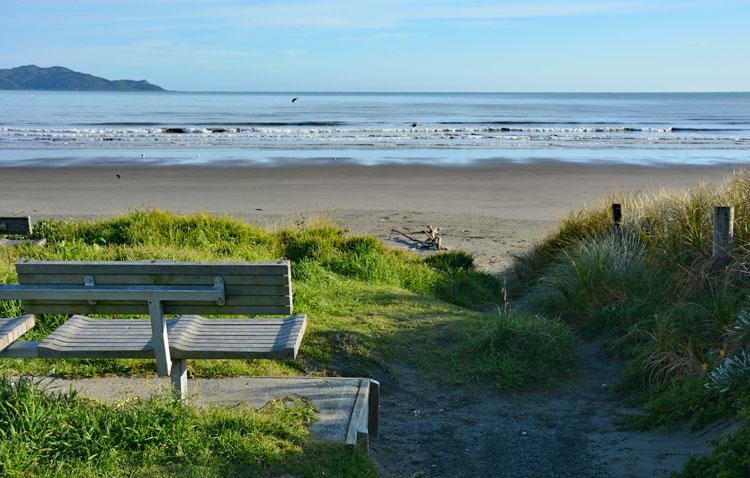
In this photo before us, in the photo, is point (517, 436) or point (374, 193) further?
point (374, 193)

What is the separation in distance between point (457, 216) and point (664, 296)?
8.59 meters

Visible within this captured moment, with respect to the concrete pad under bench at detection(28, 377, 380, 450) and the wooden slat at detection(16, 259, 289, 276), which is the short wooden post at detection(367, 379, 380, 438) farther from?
the wooden slat at detection(16, 259, 289, 276)

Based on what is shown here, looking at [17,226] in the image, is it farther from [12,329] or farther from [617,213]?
[617,213]

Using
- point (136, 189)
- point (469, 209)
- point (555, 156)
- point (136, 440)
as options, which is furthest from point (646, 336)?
point (555, 156)

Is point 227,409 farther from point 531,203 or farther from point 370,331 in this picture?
point 531,203

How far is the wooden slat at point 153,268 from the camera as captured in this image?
4.31 metres

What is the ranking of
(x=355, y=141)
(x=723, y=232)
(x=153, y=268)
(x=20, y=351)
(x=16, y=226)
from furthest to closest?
(x=355, y=141) → (x=16, y=226) → (x=723, y=232) → (x=20, y=351) → (x=153, y=268)

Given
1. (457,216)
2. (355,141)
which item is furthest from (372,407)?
(355,141)

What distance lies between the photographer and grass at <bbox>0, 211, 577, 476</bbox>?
3996mm

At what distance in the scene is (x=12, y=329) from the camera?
14.7ft

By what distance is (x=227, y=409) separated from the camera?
15.2 ft

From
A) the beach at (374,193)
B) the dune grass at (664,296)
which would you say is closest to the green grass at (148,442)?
the dune grass at (664,296)

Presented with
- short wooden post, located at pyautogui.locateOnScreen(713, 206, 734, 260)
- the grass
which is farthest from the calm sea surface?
short wooden post, located at pyautogui.locateOnScreen(713, 206, 734, 260)

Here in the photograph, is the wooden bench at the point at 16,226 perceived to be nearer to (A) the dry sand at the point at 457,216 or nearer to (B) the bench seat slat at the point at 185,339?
(A) the dry sand at the point at 457,216
